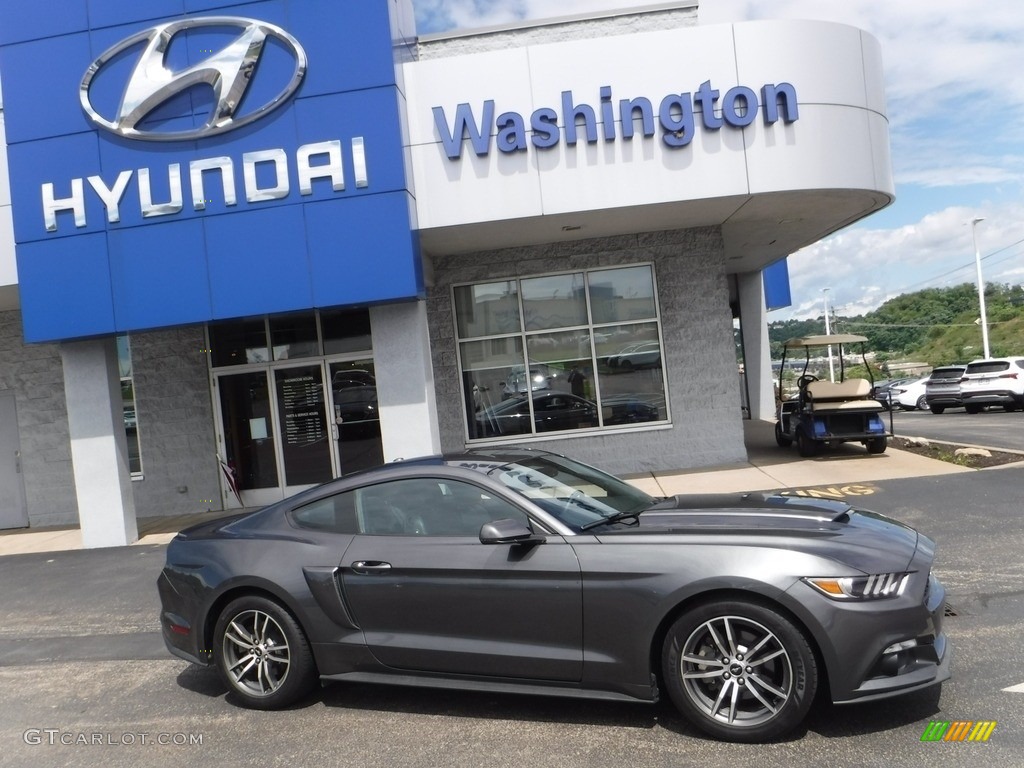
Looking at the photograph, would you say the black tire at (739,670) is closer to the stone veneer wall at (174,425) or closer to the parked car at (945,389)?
the stone veneer wall at (174,425)

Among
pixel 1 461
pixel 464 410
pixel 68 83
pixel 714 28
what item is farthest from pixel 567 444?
pixel 1 461

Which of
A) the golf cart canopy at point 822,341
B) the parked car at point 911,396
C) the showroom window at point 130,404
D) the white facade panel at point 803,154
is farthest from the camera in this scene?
the parked car at point 911,396

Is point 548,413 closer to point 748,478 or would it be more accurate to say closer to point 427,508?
point 748,478

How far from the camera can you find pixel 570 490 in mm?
4945

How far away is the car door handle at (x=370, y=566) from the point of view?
181 inches

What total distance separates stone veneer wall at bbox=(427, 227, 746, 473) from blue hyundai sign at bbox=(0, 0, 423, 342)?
11.9 ft

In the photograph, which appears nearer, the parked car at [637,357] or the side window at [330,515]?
the side window at [330,515]

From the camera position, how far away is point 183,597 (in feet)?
16.7

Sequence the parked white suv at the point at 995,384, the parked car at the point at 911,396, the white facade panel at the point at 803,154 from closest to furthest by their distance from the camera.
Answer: the white facade panel at the point at 803,154, the parked white suv at the point at 995,384, the parked car at the point at 911,396

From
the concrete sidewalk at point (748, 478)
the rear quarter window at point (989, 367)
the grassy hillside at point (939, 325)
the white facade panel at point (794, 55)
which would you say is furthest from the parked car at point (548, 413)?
the grassy hillside at point (939, 325)

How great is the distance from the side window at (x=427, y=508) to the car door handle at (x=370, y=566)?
0.18m

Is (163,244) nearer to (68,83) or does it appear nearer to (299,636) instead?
(68,83)

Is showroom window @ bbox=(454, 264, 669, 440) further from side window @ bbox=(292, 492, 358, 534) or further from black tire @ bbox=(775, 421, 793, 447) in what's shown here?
side window @ bbox=(292, 492, 358, 534)

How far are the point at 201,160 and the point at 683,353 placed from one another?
7257mm
